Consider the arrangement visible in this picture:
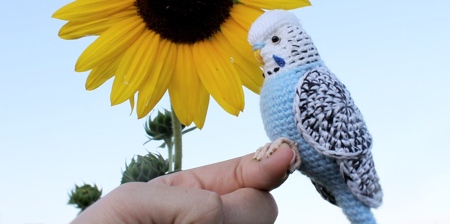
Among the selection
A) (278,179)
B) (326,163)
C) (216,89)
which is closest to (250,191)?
(278,179)

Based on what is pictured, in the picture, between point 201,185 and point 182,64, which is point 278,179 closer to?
point 201,185

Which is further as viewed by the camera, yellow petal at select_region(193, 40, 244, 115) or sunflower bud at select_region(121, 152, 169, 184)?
sunflower bud at select_region(121, 152, 169, 184)

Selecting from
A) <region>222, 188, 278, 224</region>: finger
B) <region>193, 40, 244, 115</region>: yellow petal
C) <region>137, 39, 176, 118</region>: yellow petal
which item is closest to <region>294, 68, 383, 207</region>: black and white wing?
<region>222, 188, 278, 224</region>: finger

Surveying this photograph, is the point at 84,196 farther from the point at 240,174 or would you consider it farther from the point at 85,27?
the point at 240,174

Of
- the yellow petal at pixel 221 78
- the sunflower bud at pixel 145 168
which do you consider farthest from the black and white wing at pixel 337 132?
the sunflower bud at pixel 145 168

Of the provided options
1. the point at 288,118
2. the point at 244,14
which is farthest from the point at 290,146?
the point at 244,14

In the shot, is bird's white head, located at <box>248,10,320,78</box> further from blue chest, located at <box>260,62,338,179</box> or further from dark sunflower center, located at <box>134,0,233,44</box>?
dark sunflower center, located at <box>134,0,233,44</box>
